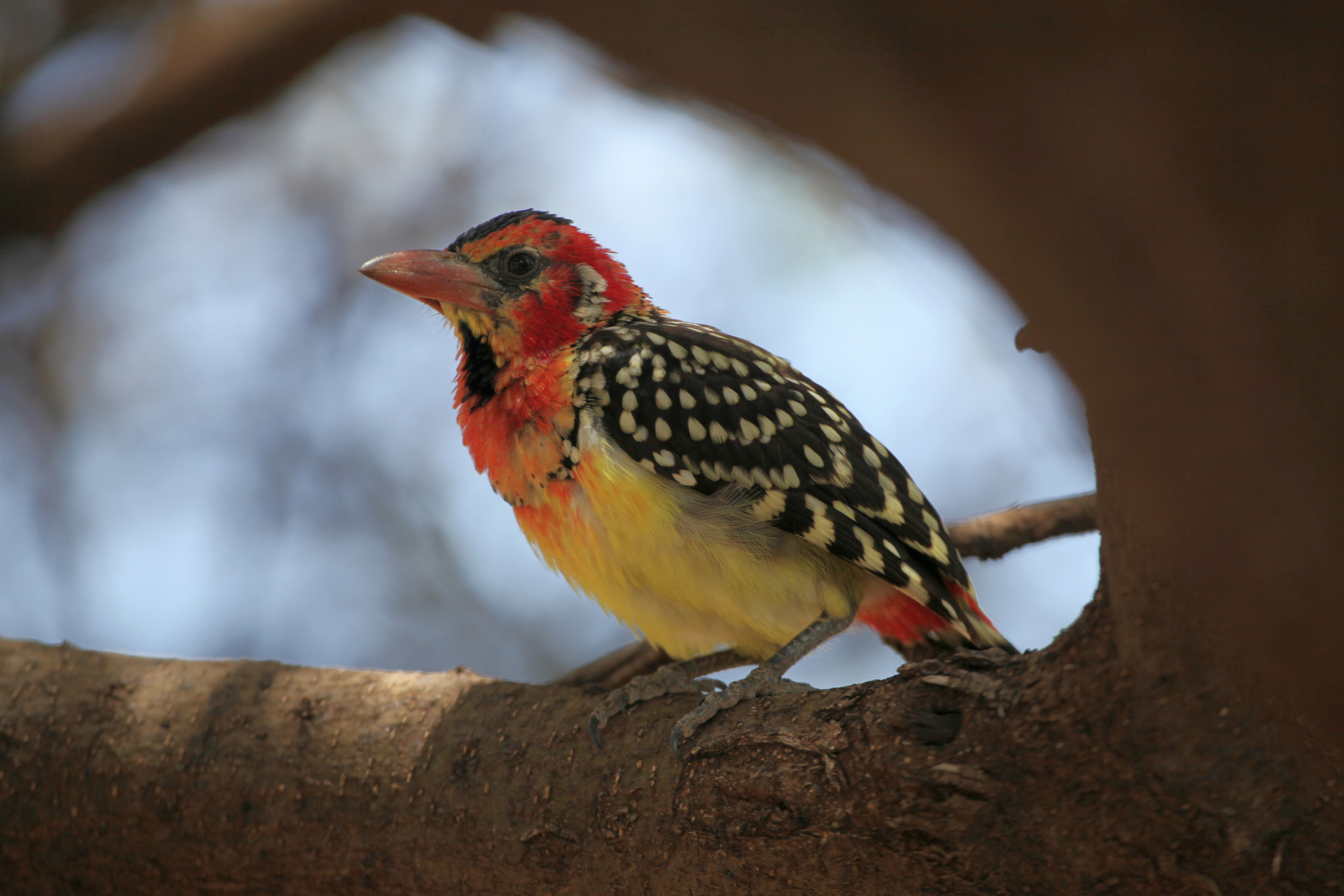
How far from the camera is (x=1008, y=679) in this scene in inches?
76.6

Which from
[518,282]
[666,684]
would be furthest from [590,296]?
[666,684]

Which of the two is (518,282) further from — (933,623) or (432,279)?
(933,623)

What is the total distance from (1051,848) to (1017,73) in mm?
1497

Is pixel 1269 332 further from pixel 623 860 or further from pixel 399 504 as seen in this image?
pixel 399 504

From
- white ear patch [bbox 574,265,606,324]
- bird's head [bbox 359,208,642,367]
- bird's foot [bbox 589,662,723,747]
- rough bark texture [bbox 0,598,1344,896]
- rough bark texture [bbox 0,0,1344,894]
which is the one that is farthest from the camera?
white ear patch [bbox 574,265,606,324]

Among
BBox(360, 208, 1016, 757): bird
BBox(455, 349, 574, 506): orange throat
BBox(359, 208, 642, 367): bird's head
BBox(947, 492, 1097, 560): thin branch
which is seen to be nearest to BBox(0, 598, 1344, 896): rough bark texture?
BBox(360, 208, 1016, 757): bird

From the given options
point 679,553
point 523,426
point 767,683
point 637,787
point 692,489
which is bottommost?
point 637,787

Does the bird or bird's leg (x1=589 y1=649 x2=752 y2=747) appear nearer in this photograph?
bird's leg (x1=589 y1=649 x2=752 y2=747)

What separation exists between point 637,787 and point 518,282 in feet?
6.39

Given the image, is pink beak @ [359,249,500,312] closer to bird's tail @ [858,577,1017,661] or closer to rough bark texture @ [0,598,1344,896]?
rough bark texture @ [0,598,1344,896]

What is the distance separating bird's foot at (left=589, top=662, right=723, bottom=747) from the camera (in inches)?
112

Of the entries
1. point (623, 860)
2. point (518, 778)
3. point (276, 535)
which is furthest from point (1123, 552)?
point (276, 535)

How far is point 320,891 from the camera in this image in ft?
9.74

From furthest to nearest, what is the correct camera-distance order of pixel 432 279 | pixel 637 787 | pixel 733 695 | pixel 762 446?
pixel 432 279 → pixel 762 446 → pixel 733 695 → pixel 637 787
